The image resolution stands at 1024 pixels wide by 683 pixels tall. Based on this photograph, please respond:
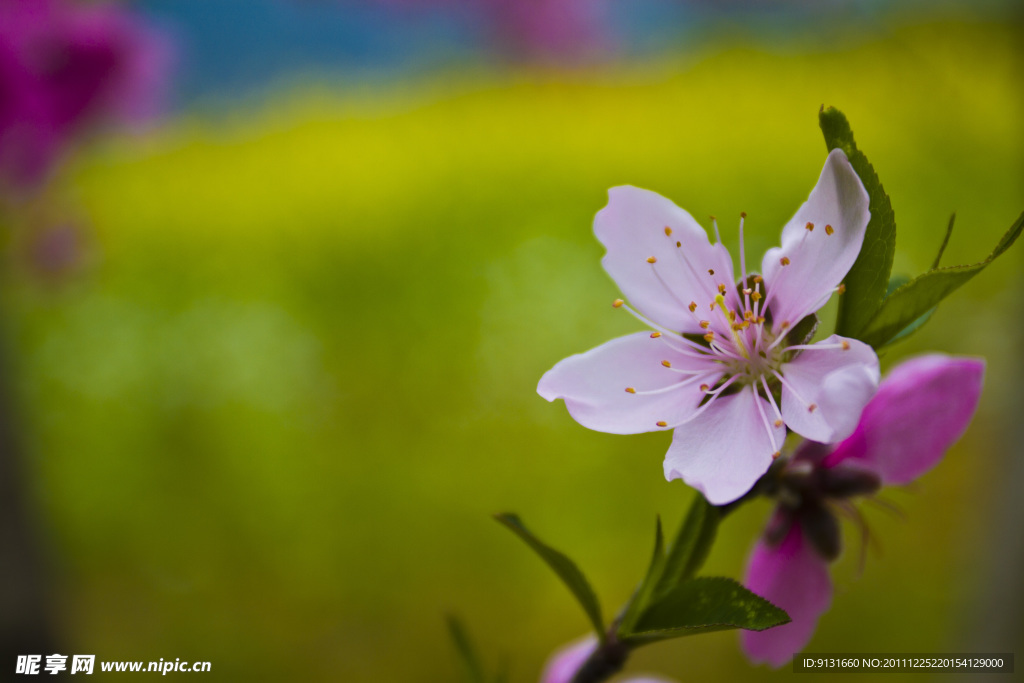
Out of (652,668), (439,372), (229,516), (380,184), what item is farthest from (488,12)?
(652,668)

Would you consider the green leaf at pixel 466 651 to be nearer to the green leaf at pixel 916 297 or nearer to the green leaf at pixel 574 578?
the green leaf at pixel 574 578

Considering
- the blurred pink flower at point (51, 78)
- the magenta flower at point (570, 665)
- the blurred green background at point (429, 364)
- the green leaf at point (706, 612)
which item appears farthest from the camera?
the blurred green background at point (429, 364)

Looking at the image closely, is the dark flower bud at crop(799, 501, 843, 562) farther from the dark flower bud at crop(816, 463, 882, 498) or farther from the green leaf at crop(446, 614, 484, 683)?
the green leaf at crop(446, 614, 484, 683)

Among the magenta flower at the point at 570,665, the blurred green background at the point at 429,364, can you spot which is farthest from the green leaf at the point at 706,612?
the blurred green background at the point at 429,364

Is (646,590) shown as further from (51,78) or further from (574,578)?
(51,78)

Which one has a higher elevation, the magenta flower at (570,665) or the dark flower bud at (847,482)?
the dark flower bud at (847,482)

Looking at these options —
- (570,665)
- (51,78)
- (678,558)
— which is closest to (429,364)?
(51,78)

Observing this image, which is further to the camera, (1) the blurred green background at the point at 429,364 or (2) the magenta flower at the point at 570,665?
(1) the blurred green background at the point at 429,364
